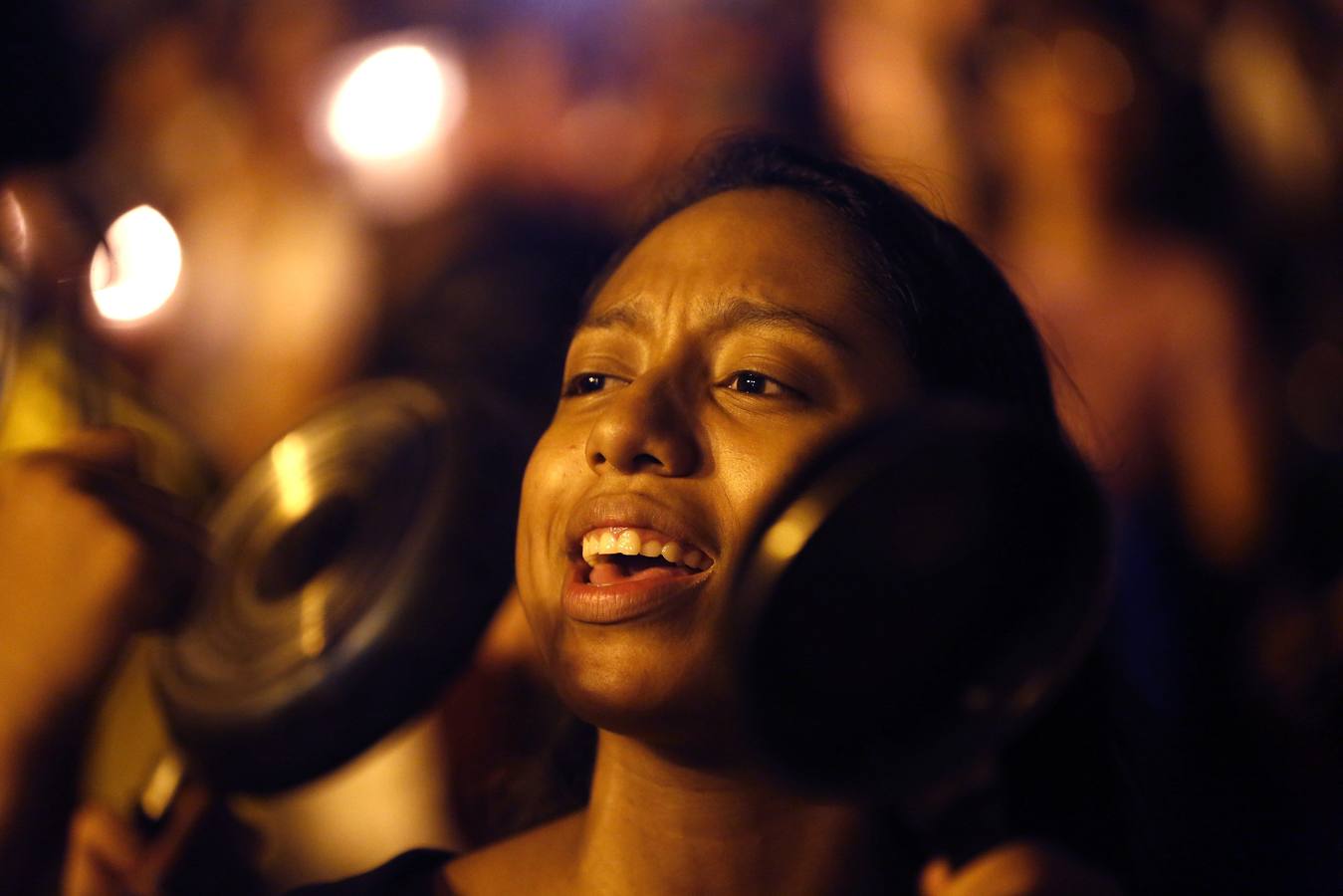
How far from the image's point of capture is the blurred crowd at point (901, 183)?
1.24m

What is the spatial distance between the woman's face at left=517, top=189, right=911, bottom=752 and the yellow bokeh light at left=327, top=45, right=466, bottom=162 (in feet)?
5.01

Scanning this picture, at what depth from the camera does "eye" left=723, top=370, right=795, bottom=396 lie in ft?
2.50

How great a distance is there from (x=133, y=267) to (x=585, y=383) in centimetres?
66

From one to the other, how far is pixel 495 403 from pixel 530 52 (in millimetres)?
1524

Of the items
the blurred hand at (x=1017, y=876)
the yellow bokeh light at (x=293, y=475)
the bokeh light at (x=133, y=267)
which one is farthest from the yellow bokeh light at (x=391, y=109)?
the blurred hand at (x=1017, y=876)

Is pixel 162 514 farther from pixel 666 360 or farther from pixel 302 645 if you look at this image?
pixel 666 360

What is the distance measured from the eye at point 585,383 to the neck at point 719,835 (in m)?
0.25

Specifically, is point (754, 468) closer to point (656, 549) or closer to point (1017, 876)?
point (656, 549)

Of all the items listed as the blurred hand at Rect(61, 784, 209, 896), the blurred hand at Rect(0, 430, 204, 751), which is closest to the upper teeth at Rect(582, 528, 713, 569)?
the blurred hand at Rect(0, 430, 204, 751)

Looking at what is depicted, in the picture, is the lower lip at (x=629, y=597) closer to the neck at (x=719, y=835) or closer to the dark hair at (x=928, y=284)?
the neck at (x=719, y=835)

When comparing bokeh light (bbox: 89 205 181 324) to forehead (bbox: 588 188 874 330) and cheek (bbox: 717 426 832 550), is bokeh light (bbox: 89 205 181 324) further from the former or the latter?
cheek (bbox: 717 426 832 550)

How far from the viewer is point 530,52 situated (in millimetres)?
2359

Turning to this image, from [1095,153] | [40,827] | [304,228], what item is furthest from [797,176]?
[304,228]

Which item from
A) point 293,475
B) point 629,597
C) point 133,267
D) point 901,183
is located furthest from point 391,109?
point 629,597
